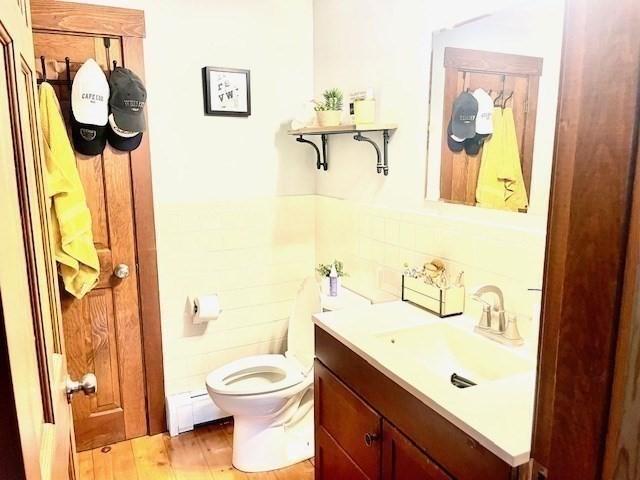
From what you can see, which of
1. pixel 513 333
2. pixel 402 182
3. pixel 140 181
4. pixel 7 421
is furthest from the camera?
pixel 140 181

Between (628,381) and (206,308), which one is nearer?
(628,381)

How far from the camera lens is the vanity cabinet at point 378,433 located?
115 centimetres

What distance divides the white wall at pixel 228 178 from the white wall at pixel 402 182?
0.48 feet

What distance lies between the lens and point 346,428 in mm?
1667

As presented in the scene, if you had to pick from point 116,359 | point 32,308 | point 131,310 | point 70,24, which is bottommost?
point 116,359

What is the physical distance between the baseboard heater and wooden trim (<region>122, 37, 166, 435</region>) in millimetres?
66

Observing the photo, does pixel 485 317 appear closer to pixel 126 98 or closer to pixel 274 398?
pixel 274 398

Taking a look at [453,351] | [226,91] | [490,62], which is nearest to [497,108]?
[490,62]

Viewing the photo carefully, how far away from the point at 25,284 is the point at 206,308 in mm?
1777

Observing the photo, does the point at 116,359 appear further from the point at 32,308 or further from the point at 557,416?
the point at 557,416

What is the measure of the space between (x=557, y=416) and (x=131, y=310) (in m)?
2.22

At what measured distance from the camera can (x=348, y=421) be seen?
1.65 meters

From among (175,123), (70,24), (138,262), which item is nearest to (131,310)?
(138,262)

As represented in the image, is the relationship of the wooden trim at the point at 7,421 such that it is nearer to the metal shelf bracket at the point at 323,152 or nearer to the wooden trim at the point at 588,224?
the wooden trim at the point at 588,224
